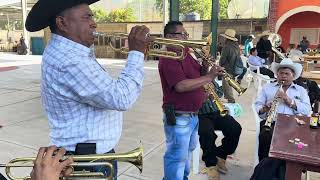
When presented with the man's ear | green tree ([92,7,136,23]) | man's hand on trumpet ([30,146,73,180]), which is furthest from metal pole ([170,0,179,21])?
green tree ([92,7,136,23])

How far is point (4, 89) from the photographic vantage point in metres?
9.24

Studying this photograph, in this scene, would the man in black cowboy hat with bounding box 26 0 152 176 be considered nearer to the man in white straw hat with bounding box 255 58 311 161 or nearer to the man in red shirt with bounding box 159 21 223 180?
the man in red shirt with bounding box 159 21 223 180

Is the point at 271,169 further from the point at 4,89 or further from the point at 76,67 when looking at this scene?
the point at 4,89

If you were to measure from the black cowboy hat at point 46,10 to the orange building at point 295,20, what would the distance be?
18.2 m

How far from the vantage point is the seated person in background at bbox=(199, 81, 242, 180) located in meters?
3.68

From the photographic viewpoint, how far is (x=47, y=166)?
4.36 ft

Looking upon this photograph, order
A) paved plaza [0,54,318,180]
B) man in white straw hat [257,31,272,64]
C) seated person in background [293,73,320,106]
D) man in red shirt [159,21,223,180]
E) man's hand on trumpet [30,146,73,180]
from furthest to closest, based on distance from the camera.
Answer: man in white straw hat [257,31,272,64]
seated person in background [293,73,320,106]
paved plaza [0,54,318,180]
man in red shirt [159,21,223,180]
man's hand on trumpet [30,146,73,180]

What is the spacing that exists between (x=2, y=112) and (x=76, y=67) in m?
5.60

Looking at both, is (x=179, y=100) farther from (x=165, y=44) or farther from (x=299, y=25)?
(x=299, y=25)

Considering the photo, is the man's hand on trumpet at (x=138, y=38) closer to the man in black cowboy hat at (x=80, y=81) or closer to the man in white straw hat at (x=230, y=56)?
the man in black cowboy hat at (x=80, y=81)

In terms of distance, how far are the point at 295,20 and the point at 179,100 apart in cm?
1764

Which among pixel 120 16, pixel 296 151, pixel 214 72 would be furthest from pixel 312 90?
pixel 120 16

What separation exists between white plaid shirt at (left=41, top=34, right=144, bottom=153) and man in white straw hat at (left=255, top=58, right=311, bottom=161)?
222 centimetres

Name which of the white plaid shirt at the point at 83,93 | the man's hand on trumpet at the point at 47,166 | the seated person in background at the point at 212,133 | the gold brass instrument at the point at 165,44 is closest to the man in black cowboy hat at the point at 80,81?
the white plaid shirt at the point at 83,93
